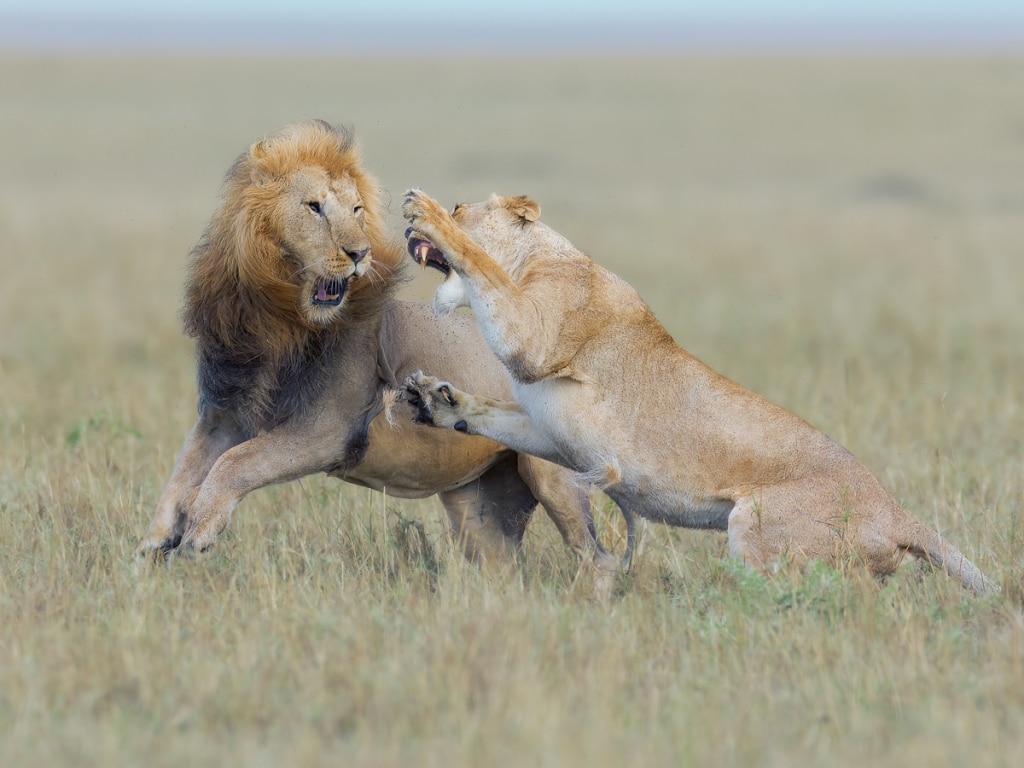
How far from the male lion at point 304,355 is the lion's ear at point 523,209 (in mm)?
494

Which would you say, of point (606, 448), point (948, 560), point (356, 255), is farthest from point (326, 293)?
point (948, 560)

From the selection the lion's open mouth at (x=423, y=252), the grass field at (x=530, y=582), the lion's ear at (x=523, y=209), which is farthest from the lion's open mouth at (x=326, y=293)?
the grass field at (x=530, y=582)

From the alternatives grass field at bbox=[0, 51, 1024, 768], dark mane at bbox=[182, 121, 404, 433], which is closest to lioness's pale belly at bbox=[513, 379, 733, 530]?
grass field at bbox=[0, 51, 1024, 768]

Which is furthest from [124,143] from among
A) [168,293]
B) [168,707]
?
[168,707]

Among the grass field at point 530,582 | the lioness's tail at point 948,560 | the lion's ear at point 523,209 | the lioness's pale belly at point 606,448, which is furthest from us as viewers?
the lion's ear at point 523,209

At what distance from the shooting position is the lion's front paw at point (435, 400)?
5.27 metres

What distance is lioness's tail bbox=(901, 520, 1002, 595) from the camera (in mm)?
5008

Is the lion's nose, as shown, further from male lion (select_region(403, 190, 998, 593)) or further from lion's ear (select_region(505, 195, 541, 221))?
lion's ear (select_region(505, 195, 541, 221))

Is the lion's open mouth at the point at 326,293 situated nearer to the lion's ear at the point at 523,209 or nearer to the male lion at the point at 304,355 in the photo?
the male lion at the point at 304,355

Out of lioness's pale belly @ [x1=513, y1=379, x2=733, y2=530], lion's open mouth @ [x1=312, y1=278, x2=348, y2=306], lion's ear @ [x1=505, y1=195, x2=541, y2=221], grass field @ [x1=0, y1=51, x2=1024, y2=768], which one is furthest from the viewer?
lion's ear @ [x1=505, y1=195, x2=541, y2=221]

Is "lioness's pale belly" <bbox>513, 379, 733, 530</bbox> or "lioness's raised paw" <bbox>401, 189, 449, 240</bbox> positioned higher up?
"lioness's raised paw" <bbox>401, 189, 449, 240</bbox>

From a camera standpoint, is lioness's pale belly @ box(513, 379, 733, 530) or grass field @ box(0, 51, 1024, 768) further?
lioness's pale belly @ box(513, 379, 733, 530)

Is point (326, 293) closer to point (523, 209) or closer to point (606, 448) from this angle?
point (523, 209)

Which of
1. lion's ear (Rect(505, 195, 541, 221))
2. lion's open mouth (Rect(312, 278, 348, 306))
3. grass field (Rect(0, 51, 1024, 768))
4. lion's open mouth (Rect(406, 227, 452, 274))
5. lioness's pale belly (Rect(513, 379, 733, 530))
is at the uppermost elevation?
lion's ear (Rect(505, 195, 541, 221))
